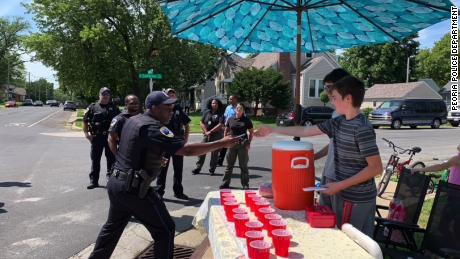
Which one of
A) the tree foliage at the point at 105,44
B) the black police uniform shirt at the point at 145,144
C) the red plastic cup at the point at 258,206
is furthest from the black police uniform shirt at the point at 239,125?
the tree foliage at the point at 105,44

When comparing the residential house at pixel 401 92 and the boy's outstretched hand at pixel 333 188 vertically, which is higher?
the residential house at pixel 401 92

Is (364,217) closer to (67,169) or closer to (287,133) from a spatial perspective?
(287,133)

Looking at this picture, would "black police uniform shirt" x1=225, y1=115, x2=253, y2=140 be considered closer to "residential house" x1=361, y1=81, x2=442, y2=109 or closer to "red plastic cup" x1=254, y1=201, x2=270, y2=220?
"red plastic cup" x1=254, y1=201, x2=270, y2=220

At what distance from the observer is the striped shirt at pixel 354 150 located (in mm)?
2691

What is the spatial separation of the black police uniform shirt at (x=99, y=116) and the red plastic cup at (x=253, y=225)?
6360 mm

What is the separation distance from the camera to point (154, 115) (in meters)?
3.70

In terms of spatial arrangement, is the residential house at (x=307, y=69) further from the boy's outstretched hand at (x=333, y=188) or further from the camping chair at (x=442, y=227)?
the boy's outstretched hand at (x=333, y=188)

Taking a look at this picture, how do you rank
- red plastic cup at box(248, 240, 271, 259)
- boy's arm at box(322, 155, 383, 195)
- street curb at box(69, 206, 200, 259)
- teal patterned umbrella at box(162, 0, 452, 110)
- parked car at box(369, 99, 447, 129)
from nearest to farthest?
red plastic cup at box(248, 240, 271, 259), boy's arm at box(322, 155, 383, 195), teal patterned umbrella at box(162, 0, 452, 110), street curb at box(69, 206, 200, 259), parked car at box(369, 99, 447, 129)

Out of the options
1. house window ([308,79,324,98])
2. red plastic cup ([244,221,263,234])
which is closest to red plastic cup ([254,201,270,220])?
red plastic cup ([244,221,263,234])

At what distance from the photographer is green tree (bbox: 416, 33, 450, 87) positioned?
3142 inches

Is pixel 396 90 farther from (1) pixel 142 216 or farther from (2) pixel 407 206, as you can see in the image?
(1) pixel 142 216

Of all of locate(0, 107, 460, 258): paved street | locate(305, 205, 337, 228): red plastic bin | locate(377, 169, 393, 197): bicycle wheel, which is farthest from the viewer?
locate(377, 169, 393, 197): bicycle wheel

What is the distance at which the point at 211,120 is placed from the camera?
408 inches

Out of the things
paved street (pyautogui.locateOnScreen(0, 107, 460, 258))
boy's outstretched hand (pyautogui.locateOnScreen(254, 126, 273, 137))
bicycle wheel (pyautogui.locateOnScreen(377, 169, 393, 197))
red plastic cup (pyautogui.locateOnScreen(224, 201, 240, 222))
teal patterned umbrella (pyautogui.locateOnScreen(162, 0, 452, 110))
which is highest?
teal patterned umbrella (pyautogui.locateOnScreen(162, 0, 452, 110))
